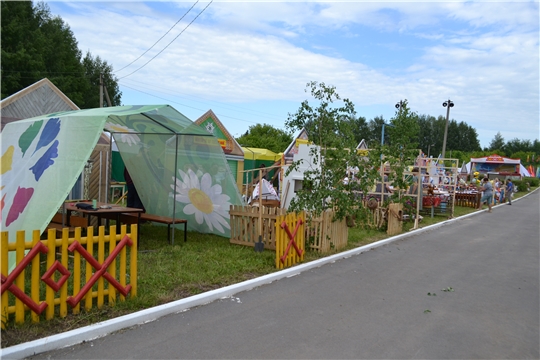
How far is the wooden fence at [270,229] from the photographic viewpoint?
9.40 metres

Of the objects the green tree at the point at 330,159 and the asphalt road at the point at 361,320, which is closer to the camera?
the asphalt road at the point at 361,320

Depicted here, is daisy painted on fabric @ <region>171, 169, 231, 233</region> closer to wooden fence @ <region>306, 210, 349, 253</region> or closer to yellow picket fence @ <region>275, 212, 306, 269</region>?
wooden fence @ <region>306, 210, 349, 253</region>

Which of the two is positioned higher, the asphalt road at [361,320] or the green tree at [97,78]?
the green tree at [97,78]

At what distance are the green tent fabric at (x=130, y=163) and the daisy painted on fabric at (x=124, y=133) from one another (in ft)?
0.08

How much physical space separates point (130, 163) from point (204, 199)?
2.37m

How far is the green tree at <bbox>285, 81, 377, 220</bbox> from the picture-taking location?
370 inches

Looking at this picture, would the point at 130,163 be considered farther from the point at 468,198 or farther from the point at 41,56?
the point at 41,56

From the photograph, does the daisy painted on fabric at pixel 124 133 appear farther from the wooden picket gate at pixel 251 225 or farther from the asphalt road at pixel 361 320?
the asphalt road at pixel 361 320

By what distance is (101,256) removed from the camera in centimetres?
524

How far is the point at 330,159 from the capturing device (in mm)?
9539

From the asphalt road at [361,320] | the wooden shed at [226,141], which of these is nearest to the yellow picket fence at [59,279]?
the asphalt road at [361,320]

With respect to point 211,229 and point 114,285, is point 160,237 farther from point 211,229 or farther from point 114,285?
point 114,285

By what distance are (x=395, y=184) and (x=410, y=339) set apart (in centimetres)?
851

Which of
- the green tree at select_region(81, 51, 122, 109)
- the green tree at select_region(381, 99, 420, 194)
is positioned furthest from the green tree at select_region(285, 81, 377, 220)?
the green tree at select_region(81, 51, 122, 109)
